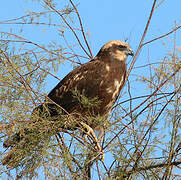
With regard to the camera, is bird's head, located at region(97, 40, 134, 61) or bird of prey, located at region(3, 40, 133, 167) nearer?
bird of prey, located at region(3, 40, 133, 167)

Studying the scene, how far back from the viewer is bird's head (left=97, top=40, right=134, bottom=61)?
513 centimetres

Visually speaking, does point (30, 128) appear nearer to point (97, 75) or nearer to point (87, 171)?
point (87, 171)

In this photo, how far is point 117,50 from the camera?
5195mm

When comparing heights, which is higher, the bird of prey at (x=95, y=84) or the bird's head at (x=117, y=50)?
the bird's head at (x=117, y=50)

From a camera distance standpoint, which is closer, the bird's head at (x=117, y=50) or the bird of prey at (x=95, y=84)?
the bird of prey at (x=95, y=84)

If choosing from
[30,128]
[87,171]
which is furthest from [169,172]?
[30,128]

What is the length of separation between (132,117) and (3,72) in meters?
1.39

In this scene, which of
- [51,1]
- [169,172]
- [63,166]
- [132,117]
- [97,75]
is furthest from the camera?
[97,75]

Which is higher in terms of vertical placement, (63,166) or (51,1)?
(51,1)

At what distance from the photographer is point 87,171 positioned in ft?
11.7

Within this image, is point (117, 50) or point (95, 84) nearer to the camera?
point (95, 84)

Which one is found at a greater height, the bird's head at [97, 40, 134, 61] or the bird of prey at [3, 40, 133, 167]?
the bird's head at [97, 40, 134, 61]

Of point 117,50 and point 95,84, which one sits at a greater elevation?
point 117,50

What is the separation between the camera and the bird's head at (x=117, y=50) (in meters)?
5.13
